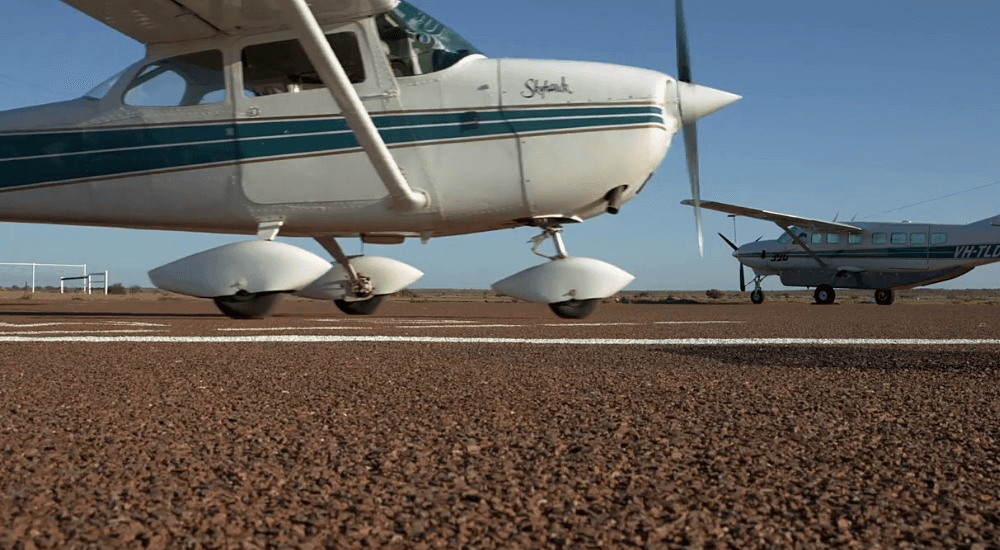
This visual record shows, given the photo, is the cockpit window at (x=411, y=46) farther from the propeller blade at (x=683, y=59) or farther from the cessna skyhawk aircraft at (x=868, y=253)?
the cessna skyhawk aircraft at (x=868, y=253)

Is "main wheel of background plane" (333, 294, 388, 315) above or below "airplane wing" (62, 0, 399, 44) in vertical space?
below

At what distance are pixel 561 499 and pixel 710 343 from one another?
10.3 feet

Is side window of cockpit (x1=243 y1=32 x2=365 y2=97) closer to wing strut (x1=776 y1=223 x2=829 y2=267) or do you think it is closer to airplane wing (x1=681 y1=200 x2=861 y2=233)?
airplane wing (x1=681 y1=200 x2=861 y2=233)

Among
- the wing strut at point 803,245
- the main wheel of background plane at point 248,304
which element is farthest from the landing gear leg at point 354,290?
the wing strut at point 803,245

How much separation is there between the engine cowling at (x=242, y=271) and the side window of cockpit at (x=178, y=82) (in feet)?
4.69

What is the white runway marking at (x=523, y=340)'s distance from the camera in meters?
4.06

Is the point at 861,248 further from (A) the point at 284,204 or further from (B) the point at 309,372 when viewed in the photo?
(B) the point at 309,372

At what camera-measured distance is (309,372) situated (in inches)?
108

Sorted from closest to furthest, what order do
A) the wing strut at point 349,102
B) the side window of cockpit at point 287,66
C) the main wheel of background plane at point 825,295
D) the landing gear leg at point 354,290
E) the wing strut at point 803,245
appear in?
the wing strut at point 349,102
the side window of cockpit at point 287,66
the landing gear leg at point 354,290
the wing strut at point 803,245
the main wheel of background plane at point 825,295

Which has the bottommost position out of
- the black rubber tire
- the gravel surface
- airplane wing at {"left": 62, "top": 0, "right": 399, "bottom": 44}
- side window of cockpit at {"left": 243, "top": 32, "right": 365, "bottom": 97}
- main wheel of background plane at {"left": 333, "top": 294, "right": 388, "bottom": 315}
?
the gravel surface

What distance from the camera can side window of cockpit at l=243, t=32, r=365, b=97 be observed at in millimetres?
6102

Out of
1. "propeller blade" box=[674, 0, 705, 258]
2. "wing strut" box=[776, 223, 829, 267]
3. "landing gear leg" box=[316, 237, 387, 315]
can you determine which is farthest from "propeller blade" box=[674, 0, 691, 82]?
"wing strut" box=[776, 223, 829, 267]

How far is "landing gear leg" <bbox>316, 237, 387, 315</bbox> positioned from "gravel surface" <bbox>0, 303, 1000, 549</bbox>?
4900 mm

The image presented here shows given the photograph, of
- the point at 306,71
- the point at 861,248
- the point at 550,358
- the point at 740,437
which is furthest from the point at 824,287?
the point at 740,437
